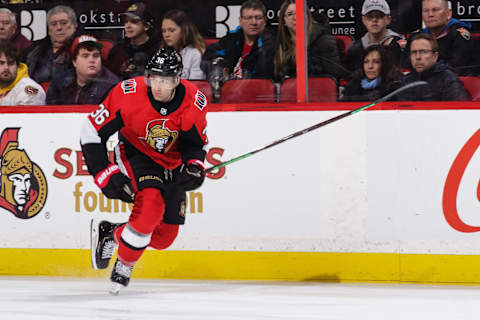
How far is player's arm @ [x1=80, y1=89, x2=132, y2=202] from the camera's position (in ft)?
12.1

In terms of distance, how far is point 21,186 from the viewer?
440 cm

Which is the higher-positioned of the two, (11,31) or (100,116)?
(11,31)

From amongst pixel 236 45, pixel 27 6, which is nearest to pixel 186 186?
pixel 236 45

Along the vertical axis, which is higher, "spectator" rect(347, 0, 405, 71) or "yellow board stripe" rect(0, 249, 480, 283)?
"spectator" rect(347, 0, 405, 71)

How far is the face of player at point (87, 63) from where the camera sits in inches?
175

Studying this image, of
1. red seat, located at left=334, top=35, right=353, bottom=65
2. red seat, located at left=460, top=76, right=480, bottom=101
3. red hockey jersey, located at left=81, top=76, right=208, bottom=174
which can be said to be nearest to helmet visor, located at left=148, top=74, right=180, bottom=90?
red hockey jersey, located at left=81, top=76, right=208, bottom=174

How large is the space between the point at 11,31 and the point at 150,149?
4.19 feet

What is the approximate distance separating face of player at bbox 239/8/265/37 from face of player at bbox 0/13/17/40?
128 cm

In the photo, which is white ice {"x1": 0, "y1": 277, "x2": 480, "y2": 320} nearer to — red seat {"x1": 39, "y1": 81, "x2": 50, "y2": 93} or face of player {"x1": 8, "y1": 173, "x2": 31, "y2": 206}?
face of player {"x1": 8, "y1": 173, "x2": 31, "y2": 206}

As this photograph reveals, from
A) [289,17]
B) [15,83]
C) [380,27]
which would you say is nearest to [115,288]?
[15,83]

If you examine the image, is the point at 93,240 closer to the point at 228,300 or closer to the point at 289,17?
the point at 228,300

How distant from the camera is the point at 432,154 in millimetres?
4066

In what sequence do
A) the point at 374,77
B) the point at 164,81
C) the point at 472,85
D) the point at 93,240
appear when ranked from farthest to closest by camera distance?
1. the point at 374,77
2. the point at 472,85
3. the point at 93,240
4. the point at 164,81

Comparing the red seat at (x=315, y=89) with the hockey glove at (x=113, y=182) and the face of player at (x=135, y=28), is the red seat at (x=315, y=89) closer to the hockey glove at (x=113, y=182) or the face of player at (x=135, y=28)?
the face of player at (x=135, y=28)
